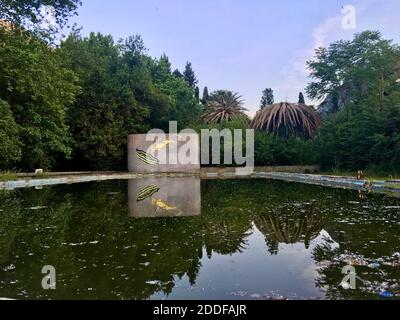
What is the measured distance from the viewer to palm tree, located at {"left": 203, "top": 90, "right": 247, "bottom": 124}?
133 ft

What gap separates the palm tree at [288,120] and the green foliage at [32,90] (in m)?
14.8

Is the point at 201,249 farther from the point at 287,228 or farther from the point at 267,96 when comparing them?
the point at 267,96

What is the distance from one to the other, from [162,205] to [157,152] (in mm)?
14817

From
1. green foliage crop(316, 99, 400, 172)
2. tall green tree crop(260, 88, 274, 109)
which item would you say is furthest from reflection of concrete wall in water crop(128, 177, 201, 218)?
tall green tree crop(260, 88, 274, 109)

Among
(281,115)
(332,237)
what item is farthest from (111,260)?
(281,115)

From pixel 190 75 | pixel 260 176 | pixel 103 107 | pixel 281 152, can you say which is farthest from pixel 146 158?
pixel 190 75

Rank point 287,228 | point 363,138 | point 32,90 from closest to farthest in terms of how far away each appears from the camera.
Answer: point 287,228 < point 32,90 < point 363,138

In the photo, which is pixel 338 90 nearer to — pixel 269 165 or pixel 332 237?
pixel 269 165

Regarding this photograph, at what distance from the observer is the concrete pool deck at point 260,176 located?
1370 centimetres

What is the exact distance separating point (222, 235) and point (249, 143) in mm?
19763

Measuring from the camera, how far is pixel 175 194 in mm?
13281

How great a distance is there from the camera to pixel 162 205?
34.4 feet

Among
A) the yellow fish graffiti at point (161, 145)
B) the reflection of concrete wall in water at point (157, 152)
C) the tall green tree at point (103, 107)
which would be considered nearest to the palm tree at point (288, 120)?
the reflection of concrete wall in water at point (157, 152)

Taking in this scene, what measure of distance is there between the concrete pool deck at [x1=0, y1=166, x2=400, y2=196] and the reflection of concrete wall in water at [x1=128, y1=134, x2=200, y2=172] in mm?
1008
